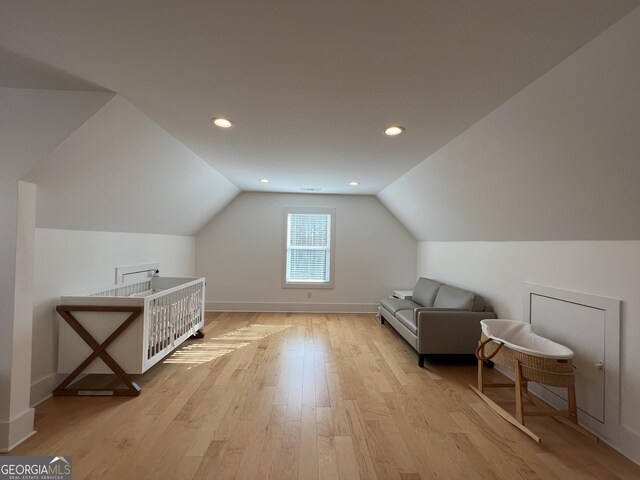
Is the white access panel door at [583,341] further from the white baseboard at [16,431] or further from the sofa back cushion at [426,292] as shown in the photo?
the white baseboard at [16,431]

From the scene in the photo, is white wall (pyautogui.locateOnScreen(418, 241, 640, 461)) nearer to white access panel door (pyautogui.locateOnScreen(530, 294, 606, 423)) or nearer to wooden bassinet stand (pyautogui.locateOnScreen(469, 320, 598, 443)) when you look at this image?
white access panel door (pyautogui.locateOnScreen(530, 294, 606, 423))

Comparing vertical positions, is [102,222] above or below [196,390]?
above

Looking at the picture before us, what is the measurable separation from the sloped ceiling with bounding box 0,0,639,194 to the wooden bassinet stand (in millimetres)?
1798

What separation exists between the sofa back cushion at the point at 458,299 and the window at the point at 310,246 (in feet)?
7.25

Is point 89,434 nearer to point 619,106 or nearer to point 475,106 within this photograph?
point 475,106

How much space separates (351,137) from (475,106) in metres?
0.99

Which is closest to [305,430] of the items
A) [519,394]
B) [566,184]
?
[519,394]

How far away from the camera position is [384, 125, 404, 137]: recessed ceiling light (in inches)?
94.6

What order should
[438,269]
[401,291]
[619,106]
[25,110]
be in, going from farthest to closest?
[401,291]
[438,269]
[25,110]
[619,106]

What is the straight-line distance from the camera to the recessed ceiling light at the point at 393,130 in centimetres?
240

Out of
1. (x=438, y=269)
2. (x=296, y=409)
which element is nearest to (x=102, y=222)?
(x=296, y=409)

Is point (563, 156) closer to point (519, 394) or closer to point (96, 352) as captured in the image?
point (519, 394)

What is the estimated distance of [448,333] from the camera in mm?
3361

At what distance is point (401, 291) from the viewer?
5.64 meters
